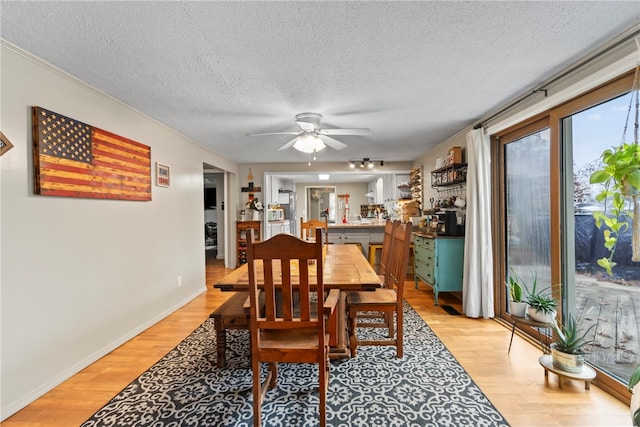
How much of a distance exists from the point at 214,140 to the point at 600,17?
402 centimetres

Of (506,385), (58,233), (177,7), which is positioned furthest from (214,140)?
(506,385)

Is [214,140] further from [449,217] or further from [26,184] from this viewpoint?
[449,217]

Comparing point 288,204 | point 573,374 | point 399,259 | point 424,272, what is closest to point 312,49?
point 399,259

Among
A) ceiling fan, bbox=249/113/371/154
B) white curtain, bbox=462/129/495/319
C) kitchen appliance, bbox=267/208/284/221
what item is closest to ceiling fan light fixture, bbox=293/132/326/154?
ceiling fan, bbox=249/113/371/154

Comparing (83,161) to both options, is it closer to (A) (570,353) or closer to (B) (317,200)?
(A) (570,353)

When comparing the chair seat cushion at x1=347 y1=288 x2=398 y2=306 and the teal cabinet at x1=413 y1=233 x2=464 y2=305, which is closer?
the chair seat cushion at x1=347 y1=288 x2=398 y2=306

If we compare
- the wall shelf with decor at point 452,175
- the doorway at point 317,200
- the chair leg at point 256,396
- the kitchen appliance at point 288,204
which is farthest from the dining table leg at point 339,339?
the doorway at point 317,200

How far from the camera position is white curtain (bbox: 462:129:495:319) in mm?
3156

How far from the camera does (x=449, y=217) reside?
3707mm

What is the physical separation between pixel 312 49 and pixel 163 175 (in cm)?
246

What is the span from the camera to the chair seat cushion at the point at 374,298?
228 centimetres

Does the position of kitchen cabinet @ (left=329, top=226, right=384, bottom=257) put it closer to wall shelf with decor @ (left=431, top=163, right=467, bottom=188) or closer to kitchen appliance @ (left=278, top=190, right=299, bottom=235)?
wall shelf with decor @ (left=431, top=163, right=467, bottom=188)

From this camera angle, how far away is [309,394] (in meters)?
1.92

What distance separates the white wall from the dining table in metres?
1.11
